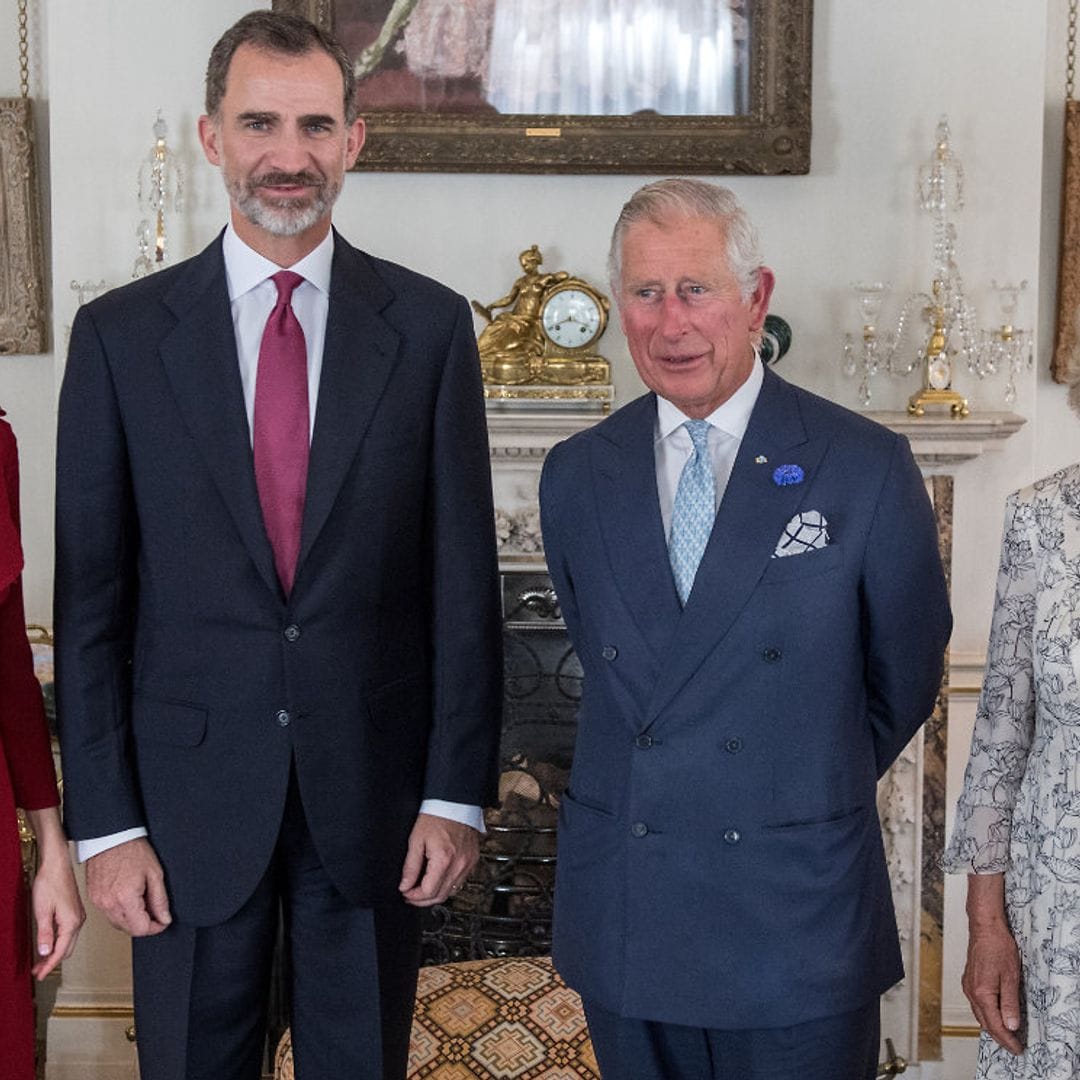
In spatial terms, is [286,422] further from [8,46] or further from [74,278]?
[8,46]

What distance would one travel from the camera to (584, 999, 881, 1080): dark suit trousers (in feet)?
5.86

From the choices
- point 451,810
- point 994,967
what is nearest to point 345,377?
point 451,810

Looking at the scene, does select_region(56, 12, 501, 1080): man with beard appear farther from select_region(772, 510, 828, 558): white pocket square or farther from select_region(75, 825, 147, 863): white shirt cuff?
select_region(772, 510, 828, 558): white pocket square

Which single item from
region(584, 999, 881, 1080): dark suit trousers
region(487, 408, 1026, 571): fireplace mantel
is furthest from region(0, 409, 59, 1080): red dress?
region(487, 408, 1026, 571): fireplace mantel

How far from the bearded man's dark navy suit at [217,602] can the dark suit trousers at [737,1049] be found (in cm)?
34

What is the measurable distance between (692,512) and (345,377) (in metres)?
0.46

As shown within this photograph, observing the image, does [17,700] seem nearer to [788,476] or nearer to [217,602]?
[217,602]

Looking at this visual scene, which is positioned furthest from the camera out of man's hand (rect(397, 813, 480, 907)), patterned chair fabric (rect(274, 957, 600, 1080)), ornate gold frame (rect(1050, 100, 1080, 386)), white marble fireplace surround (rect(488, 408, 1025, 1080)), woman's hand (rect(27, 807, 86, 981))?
ornate gold frame (rect(1050, 100, 1080, 386))

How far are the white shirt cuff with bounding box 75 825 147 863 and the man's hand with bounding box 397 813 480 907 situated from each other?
1.13 ft

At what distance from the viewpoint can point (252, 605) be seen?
1903 mm

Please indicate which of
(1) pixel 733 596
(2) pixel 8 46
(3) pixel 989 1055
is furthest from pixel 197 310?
(2) pixel 8 46

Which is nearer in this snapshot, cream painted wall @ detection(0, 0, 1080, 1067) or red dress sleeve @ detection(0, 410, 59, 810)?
red dress sleeve @ detection(0, 410, 59, 810)

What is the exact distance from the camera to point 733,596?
5.89ft

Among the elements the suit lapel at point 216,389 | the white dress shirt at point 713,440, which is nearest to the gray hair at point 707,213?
the white dress shirt at point 713,440
